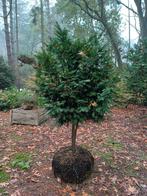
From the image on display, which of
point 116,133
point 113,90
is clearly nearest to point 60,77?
point 113,90

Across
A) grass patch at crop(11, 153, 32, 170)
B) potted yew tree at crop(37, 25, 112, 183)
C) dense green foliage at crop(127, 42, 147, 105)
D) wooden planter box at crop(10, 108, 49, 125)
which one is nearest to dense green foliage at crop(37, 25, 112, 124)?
potted yew tree at crop(37, 25, 112, 183)

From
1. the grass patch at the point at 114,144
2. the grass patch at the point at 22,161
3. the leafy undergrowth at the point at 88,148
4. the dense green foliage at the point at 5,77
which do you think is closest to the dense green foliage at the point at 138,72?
the leafy undergrowth at the point at 88,148

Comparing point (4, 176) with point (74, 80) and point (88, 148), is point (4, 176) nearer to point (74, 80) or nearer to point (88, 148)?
point (88, 148)

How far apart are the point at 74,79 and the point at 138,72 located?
4.05 meters

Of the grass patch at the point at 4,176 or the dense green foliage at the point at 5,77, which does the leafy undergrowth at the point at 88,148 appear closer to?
the grass patch at the point at 4,176

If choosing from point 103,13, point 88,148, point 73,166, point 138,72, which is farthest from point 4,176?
point 103,13

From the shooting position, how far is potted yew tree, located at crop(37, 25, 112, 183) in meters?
3.34

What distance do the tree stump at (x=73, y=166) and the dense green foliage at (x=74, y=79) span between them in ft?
1.79

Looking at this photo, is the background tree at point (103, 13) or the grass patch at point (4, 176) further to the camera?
the background tree at point (103, 13)

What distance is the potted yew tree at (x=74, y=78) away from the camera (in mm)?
3342

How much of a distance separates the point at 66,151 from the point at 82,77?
112cm

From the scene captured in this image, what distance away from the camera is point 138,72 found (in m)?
7.01

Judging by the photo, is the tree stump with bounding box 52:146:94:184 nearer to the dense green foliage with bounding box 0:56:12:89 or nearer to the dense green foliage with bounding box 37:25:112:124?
the dense green foliage with bounding box 37:25:112:124

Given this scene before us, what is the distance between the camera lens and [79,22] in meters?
16.9
